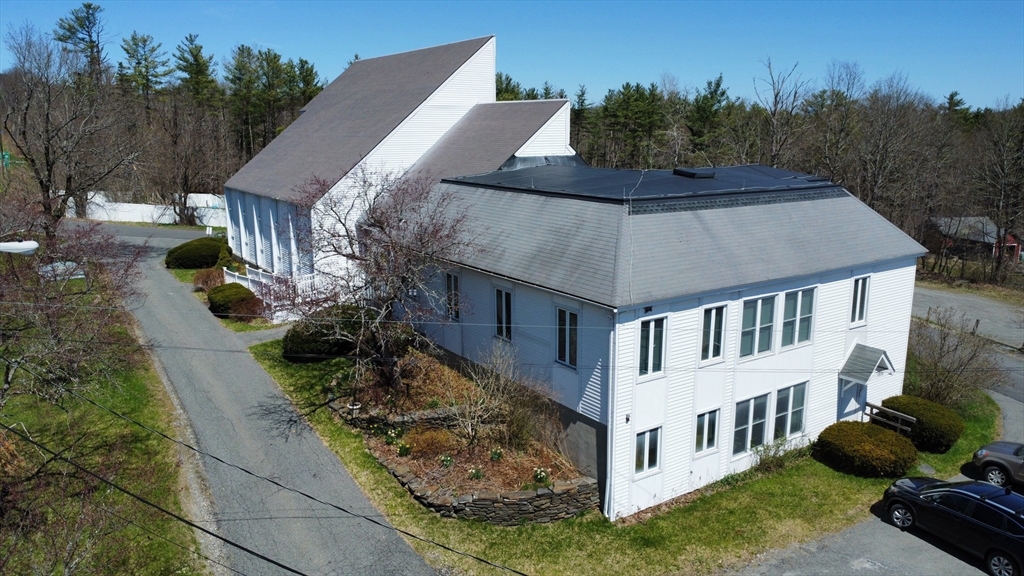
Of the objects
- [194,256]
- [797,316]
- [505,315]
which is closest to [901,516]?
[797,316]

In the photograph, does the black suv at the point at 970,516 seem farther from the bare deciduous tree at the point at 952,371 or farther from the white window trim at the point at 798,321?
the bare deciduous tree at the point at 952,371

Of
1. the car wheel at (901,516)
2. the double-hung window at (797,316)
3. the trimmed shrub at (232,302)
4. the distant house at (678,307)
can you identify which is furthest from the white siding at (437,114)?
the car wheel at (901,516)

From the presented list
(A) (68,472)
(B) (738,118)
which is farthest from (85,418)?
(B) (738,118)

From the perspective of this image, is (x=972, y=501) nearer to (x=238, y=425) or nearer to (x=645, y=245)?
(x=645, y=245)

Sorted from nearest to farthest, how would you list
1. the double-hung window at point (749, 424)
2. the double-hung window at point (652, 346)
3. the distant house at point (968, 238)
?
the double-hung window at point (652, 346) → the double-hung window at point (749, 424) → the distant house at point (968, 238)

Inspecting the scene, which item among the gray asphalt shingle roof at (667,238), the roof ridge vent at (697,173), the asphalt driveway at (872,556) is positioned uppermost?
the roof ridge vent at (697,173)

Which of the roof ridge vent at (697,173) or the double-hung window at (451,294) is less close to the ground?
the roof ridge vent at (697,173)

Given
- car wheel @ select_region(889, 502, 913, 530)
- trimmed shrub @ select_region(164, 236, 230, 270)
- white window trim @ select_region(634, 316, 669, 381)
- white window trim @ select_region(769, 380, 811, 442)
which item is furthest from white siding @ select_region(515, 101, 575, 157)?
trimmed shrub @ select_region(164, 236, 230, 270)
